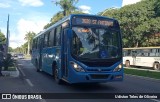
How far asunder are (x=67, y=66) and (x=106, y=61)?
167cm

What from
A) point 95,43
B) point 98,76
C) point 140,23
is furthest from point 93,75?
point 140,23

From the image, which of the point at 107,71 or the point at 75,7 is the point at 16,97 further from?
the point at 75,7

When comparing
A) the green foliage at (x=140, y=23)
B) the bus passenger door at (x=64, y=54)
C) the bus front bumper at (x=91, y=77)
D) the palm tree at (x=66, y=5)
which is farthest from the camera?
Answer: the palm tree at (x=66, y=5)

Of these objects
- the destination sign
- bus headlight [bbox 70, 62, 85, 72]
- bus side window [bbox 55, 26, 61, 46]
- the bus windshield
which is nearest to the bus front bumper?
bus headlight [bbox 70, 62, 85, 72]

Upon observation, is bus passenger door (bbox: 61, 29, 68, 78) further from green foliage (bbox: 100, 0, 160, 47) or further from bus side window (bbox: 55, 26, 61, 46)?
green foliage (bbox: 100, 0, 160, 47)

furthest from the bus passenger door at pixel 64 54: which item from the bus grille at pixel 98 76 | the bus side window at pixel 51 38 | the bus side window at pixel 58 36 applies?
the bus side window at pixel 51 38

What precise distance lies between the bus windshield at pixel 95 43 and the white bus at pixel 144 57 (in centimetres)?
2414

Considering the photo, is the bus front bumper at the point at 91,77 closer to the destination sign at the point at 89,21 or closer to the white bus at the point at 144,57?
the destination sign at the point at 89,21

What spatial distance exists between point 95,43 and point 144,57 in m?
27.5

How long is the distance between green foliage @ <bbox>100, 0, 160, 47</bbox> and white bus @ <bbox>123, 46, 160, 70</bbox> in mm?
9519

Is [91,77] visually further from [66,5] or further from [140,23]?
[66,5]

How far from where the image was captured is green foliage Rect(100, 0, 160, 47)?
53.5 meters

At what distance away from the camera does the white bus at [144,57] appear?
123 feet

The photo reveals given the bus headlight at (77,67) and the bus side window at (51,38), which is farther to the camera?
the bus side window at (51,38)
